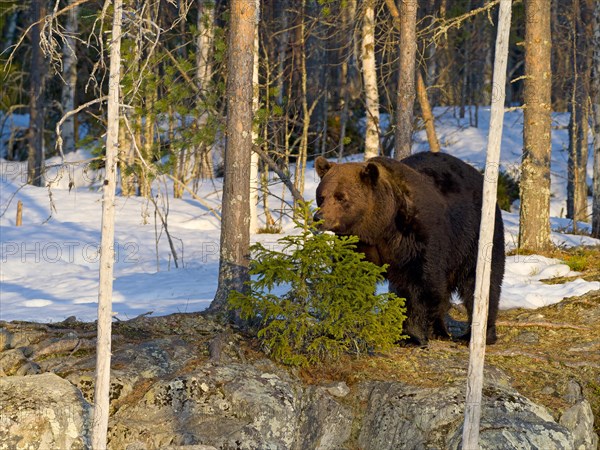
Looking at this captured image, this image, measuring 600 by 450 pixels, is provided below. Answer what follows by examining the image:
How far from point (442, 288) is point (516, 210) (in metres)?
14.7

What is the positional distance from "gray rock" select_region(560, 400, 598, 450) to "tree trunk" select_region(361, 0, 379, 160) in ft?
21.3

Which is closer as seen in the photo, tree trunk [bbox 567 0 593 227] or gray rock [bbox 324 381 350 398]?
gray rock [bbox 324 381 350 398]

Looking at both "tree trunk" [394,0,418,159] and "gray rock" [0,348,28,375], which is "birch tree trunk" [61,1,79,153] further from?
"gray rock" [0,348,28,375]

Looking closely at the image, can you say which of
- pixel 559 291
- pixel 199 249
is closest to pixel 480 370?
pixel 559 291

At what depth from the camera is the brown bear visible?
651cm

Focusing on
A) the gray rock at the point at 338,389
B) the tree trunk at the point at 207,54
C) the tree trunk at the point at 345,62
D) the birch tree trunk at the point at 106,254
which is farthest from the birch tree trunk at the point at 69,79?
the birch tree trunk at the point at 106,254

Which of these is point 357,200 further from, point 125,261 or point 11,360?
point 125,261

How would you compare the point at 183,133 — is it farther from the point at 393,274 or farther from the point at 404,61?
the point at 393,274

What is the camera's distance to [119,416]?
5.50m

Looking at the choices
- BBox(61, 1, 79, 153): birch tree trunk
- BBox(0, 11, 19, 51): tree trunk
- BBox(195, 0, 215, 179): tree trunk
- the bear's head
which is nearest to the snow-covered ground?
BBox(195, 0, 215, 179): tree trunk

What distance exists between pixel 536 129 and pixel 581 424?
17.6 ft

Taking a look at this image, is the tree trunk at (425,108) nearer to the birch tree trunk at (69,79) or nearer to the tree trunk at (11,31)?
the birch tree trunk at (69,79)

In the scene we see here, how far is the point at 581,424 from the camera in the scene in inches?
239

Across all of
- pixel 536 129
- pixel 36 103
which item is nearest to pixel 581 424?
pixel 536 129
